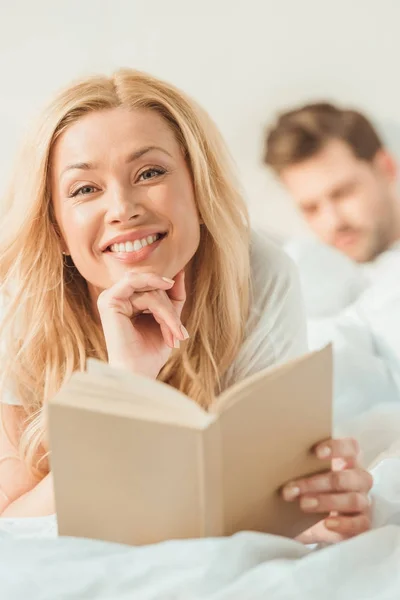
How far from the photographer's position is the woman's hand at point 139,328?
3.55 feet

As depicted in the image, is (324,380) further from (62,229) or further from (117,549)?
(62,229)

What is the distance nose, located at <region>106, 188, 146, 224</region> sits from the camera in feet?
3.67

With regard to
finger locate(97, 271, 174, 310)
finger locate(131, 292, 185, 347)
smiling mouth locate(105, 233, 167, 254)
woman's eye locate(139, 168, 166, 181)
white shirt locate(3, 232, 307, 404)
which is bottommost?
white shirt locate(3, 232, 307, 404)

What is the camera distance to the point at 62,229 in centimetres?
122

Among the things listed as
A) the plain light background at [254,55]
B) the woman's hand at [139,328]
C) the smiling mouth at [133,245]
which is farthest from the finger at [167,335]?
the plain light background at [254,55]

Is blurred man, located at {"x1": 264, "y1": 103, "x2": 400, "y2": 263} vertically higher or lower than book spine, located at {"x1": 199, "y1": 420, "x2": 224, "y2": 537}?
higher

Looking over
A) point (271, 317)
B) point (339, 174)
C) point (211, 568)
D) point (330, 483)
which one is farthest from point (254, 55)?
point (211, 568)

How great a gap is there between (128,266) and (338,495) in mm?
462

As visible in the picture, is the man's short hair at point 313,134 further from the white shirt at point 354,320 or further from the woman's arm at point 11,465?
the woman's arm at point 11,465

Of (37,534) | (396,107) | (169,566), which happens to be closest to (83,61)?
(396,107)

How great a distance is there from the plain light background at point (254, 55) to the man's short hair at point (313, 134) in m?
0.03

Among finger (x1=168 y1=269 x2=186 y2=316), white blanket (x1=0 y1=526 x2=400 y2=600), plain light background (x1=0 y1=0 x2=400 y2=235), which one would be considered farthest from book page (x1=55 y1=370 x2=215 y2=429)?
plain light background (x1=0 y1=0 x2=400 y2=235)

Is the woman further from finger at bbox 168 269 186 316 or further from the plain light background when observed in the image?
the plain light background

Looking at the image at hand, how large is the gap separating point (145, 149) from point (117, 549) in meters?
0.59
